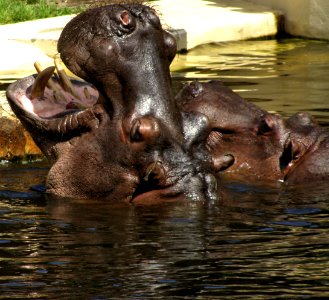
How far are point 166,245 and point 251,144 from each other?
174 centimetres

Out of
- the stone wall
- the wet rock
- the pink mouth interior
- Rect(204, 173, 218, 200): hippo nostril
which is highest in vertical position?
the pink mouth interior

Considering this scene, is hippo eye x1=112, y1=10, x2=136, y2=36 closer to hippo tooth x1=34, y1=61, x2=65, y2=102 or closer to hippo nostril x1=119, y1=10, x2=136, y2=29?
hippo nostril x1=119, y1=10, x2=136, y2=29

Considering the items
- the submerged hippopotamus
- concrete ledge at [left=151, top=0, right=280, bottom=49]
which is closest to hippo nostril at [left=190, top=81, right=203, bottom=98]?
the submerged hippopotamus

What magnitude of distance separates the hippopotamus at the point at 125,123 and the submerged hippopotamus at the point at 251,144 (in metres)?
0.43

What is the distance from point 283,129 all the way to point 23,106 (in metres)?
1.57

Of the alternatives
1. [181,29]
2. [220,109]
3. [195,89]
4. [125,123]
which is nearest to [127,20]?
[125,123]

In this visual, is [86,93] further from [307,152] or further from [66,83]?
[307,152]

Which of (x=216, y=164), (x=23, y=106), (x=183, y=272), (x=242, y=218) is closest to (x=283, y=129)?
(x=216, y=164)

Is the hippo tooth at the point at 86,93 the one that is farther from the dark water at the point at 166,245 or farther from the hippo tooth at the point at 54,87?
the dark water at the point at 166,245

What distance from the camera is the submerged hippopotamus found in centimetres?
716

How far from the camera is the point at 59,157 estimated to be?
6.77m

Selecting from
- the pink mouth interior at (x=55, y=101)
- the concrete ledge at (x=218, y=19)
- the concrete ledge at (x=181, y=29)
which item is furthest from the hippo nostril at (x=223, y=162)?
the concrete ledge at (x=218, y=19)

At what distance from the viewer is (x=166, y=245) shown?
5609 millimetres

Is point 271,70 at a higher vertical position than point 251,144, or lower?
lower
